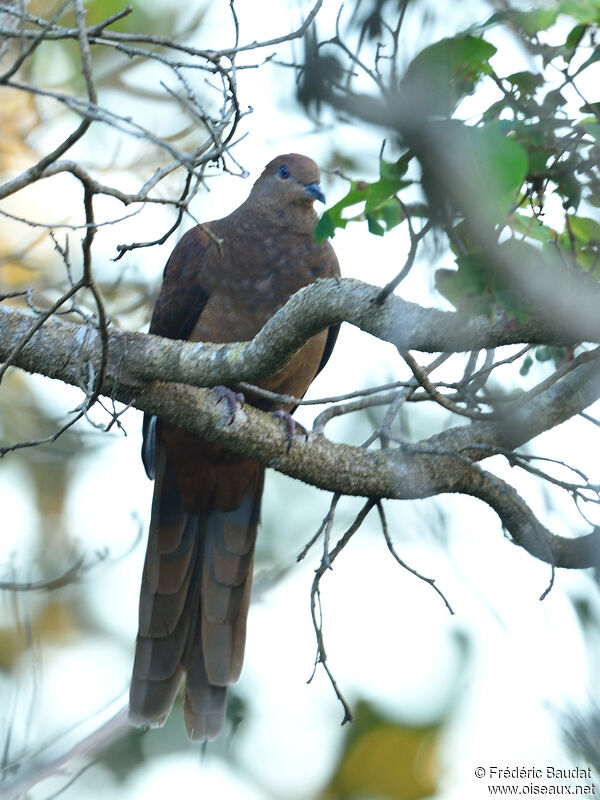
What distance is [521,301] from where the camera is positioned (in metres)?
1.70

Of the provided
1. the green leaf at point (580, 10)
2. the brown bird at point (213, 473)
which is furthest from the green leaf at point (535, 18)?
the brown bird at point (213, 473)

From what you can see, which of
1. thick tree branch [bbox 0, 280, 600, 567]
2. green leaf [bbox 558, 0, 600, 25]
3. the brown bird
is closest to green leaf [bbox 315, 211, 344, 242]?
thick tree branch [bbox 0, 280, 600, 567]

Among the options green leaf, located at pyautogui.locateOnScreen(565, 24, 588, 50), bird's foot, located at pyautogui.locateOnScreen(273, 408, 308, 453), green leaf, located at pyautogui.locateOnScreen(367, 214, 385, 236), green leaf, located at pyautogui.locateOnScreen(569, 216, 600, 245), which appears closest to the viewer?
green leaf, located at pyautogui.locateOnScreen(565, 24, 588, 50)

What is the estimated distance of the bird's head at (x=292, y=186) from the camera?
151 inches

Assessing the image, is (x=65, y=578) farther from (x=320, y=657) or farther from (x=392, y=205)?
(x=392, y=205)

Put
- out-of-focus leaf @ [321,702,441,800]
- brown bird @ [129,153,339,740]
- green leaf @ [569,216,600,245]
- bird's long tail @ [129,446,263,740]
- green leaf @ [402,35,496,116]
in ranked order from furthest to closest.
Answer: out-of-focus leaf @ [321,702,441,800]
bird's long tail @ [129,446,263,740]
brown bird @ [129,153,339,740]
green leaf @ [569,216,600,245]
green leaf @ [402,35,496,116]

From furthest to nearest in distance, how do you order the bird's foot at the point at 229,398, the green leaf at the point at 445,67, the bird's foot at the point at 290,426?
1. the bird's foot at the point at 290,426
2. the bird's foot at the point at 229,398
3. the green leaf at the point at 445,67

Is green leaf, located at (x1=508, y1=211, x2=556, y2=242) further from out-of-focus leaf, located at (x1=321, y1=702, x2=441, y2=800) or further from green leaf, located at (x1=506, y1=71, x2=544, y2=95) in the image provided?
out-of-focus leaf, located at (x1=321, y1=702, x2=441, y2=800)

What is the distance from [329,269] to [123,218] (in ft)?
5.69

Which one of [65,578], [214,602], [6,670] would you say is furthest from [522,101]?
[6,670]

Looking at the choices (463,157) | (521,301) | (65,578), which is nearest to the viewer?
(463,157)

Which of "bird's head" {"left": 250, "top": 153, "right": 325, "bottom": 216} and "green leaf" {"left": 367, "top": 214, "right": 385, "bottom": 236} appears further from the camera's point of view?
"bird's head" {"left": 250, "top": 153, "right": 325, "bottom": 216}

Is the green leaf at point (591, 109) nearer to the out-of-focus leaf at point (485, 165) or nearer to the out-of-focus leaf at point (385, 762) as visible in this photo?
the out-of-focus leaf at point (485, 165)

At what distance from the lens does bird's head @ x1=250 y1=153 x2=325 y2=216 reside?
151 inches
